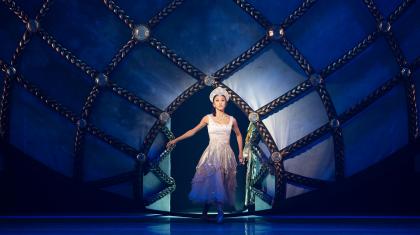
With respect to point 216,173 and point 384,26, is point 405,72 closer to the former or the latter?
point 384,26

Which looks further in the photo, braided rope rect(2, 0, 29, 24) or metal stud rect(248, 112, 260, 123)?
metal stud rect(248, 112, 260, 123)

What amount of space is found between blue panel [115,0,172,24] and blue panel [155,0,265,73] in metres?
0.13

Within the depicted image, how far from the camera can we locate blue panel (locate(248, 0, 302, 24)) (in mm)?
3681

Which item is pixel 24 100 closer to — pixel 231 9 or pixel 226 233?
pixel 231 9

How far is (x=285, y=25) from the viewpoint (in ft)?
12.2

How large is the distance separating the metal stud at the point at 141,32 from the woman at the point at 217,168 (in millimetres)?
818

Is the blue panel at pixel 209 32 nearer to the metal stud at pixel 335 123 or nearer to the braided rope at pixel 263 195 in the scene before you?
the metal stud at pixel 335 123

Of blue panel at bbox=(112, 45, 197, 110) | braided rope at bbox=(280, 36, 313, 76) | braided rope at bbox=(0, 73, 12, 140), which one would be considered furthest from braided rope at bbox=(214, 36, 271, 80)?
braided rope at bbox=(0, 73, 12, 140)

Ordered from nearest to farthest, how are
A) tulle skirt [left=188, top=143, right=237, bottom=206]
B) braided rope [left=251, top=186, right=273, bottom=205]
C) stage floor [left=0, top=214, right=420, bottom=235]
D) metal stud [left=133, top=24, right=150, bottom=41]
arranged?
stage floor [left=0, top=214, right=420, bottom=235]
tulle skirt [left=188, top=143, right=237, bottom=206]
metal stud [left=133, top=24, right=150, bottom=41]
braided rope [left=251, top=186, right=273, bottom=205]

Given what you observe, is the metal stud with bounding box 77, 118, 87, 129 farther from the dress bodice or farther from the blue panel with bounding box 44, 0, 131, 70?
the dress bodice

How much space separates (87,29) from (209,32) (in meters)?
1.13

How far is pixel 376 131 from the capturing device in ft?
13.0

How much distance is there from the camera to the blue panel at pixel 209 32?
3738 millimetres

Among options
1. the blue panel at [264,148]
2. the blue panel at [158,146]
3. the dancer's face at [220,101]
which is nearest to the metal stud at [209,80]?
the dancer's face at [220,101]
